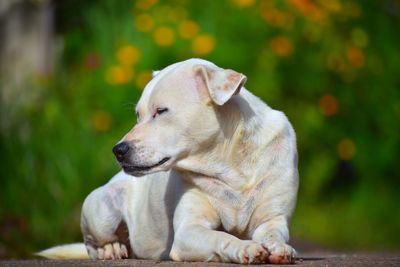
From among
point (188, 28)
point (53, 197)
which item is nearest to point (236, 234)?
point (53, 197)

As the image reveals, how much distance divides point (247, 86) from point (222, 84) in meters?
4.44

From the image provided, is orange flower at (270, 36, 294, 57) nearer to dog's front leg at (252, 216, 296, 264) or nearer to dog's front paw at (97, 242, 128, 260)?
dog's front paw at (97, 242, 128, 260)

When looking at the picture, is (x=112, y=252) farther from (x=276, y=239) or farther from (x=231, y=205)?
(x=276, y=239)

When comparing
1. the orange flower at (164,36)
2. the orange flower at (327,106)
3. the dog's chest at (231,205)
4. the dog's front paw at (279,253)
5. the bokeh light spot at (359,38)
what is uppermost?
the orange flower at (164,36)

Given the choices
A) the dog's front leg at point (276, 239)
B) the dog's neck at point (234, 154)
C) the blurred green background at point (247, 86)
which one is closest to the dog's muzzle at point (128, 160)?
the dog's neck at point (234, 154)

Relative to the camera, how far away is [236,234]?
4.75 metres

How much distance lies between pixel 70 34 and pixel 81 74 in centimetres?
128

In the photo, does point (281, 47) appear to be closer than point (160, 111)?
No

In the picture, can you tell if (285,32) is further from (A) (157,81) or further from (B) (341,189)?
(A) (157,81)

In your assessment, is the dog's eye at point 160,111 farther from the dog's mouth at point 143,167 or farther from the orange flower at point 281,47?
the orange flower at point 281,47

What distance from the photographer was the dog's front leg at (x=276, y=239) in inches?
166

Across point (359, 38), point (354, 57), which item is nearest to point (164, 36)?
point (354, 57)

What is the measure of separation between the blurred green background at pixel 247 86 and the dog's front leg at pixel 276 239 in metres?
3.56

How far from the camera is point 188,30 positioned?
9195 mm
